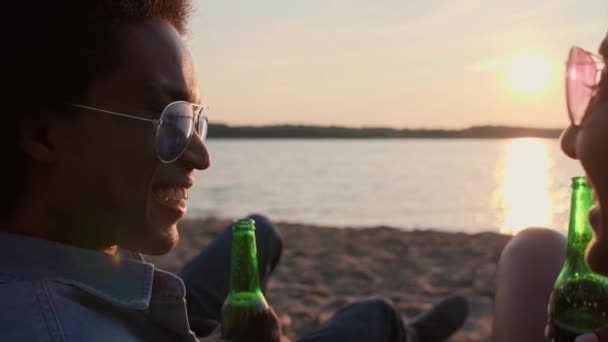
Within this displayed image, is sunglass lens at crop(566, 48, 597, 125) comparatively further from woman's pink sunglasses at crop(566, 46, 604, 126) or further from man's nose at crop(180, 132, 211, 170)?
man's nose at crop(180, 132, 211, 170)

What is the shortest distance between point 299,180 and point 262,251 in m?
24.7

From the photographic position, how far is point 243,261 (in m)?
2.30

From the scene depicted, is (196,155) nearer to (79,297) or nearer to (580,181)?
(79,297)

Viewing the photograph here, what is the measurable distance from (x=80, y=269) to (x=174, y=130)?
0.40 metres

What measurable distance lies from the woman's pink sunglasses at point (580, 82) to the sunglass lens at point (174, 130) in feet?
3.26

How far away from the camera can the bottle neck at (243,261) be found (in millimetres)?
2266

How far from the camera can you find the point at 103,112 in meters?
1.75

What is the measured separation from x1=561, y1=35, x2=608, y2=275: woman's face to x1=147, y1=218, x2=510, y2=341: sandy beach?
2588 mm

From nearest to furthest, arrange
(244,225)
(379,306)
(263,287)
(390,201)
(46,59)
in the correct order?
(46,59) < (244,225) < (379,306) < (263,287) < (390,201)

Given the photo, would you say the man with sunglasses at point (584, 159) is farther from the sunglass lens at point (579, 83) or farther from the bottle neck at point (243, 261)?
the bottle neck at point (243, 261)

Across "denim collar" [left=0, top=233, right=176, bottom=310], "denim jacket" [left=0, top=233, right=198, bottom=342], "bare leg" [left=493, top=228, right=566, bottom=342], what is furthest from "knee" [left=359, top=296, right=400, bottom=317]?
"denim collar" [left=0, top=233, right=176, bottom=310]

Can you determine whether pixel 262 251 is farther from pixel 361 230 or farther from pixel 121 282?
pixel 361 230

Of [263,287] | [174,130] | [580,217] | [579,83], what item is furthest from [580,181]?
[263,287]

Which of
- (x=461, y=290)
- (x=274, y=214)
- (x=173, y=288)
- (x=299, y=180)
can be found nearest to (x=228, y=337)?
(x=173, y=288)
